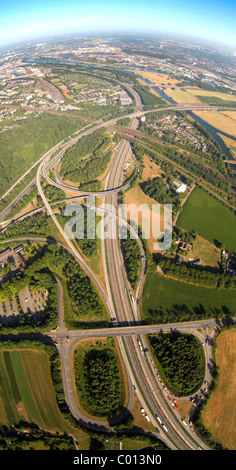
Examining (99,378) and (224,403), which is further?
(99,378)

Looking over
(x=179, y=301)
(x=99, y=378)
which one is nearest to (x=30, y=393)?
(x=99, y=378)

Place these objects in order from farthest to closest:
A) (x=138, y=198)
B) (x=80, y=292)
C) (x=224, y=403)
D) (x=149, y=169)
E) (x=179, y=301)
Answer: (x=149, y=169)
(x=138, y=198)
(x=179, y=301)
(x=80, y=292)
(x=224, y=403)

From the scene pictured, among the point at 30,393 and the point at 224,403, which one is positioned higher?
the point at 30,393

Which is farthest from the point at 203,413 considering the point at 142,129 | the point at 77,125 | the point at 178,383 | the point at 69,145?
the point at 77,125

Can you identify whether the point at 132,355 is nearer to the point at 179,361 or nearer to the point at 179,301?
the point at 179,361

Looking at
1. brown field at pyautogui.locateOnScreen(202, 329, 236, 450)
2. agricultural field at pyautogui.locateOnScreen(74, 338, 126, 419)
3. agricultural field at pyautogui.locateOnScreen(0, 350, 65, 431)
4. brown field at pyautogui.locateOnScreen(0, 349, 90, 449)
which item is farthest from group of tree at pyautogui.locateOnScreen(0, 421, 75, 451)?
brown field at pyautogui.locateOnScreen(202, 329, 236, 450)

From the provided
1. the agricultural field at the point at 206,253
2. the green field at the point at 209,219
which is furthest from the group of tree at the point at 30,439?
the green field at the point at 209,219

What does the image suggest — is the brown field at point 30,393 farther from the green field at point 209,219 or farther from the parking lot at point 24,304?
the green field at point 209,219

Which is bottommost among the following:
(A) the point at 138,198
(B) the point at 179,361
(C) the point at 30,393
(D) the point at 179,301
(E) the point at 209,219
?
(C) the point at 30,393
